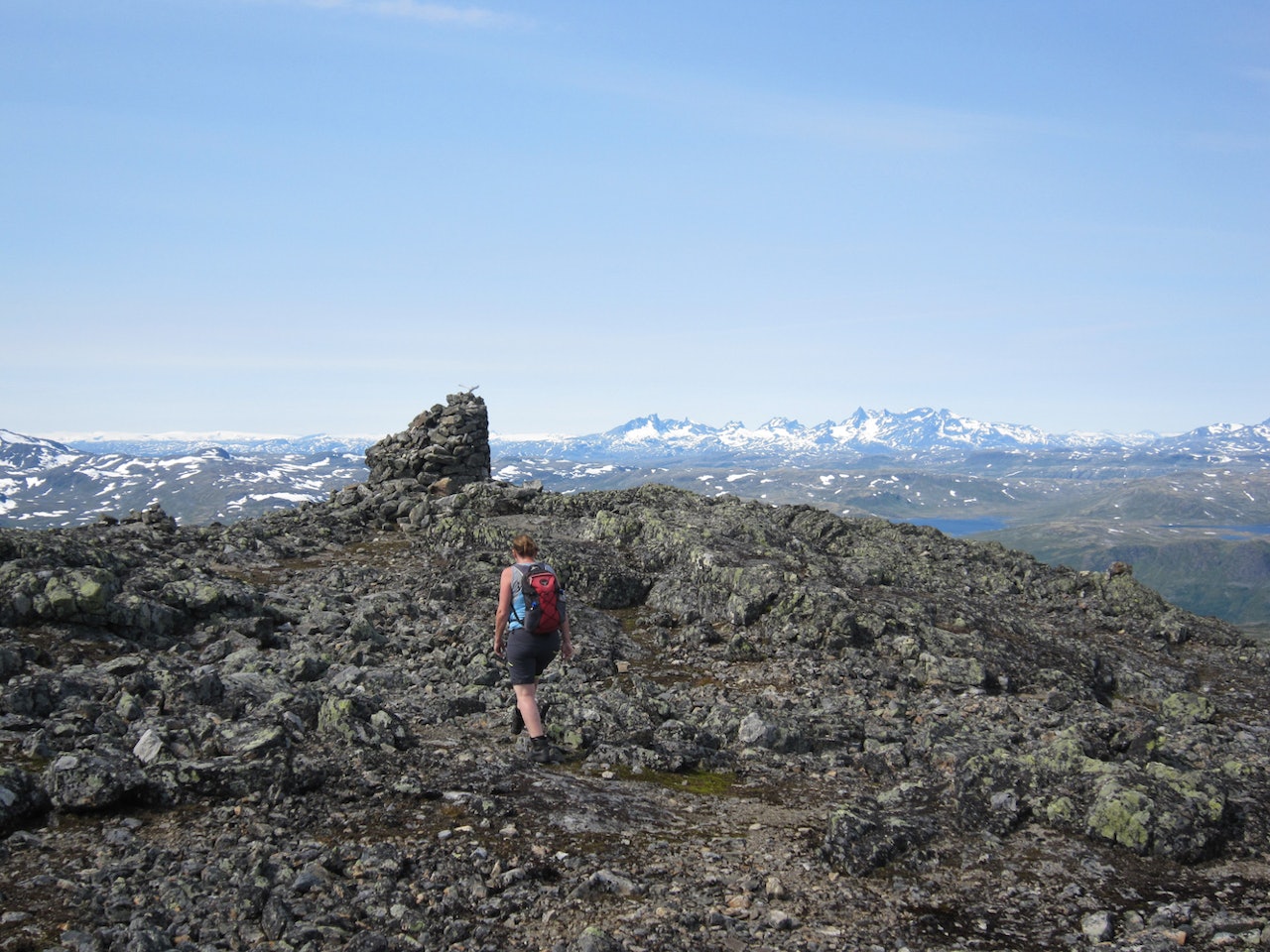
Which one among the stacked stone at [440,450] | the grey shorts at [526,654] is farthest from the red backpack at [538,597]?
the stacked stone at [440,450]

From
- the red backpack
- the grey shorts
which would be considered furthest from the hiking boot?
the red backpack

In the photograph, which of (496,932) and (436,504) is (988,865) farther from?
(436,504)

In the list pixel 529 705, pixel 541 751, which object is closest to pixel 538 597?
pixel 529 705

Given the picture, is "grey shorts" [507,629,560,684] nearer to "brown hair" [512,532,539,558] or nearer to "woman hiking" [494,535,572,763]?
"woman hiking" [494,535,572,763]

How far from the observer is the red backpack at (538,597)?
1404 centimetres

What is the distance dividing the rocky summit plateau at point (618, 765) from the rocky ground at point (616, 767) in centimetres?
6

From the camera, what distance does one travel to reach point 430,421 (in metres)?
43.9

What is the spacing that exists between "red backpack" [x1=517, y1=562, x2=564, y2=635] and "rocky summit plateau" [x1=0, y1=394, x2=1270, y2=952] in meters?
2.14

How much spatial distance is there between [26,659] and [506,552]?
14.2 metres

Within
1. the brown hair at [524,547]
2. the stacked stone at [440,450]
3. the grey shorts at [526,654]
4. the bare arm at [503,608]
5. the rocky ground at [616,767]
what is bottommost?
the rocky ground at [616,767]

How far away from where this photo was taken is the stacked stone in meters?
41.1

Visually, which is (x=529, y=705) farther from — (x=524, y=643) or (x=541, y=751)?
(x=524, y=643)

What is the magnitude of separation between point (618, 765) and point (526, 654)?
2472 mm

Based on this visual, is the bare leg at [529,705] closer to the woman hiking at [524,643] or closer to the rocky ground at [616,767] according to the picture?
the woman hiking at [524,643]
